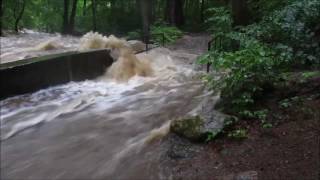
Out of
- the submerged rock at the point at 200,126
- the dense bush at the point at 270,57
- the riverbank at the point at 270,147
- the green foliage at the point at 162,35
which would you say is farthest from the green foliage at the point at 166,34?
the riverbank at the point at 270,147

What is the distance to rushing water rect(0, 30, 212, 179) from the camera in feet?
25.7

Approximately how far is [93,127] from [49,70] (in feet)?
14.9

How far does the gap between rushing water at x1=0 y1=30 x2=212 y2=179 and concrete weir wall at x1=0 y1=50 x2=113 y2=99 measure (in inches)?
10.5

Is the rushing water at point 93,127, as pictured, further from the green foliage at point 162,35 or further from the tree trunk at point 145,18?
the tree trunk at point 145,18

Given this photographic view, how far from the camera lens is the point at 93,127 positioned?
10008 millimetres

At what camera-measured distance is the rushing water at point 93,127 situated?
782cm

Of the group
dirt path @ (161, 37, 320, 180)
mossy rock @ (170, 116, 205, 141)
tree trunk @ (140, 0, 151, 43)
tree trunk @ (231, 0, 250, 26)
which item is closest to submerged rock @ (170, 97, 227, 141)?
mossy rock @ (170, 116, 205, 141)

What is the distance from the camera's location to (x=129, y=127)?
9.88 meters

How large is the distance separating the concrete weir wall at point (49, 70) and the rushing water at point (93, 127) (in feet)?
0.87

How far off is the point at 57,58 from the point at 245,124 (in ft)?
25.3

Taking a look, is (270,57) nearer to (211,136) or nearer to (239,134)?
(239,134)

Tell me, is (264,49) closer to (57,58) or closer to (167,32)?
(57,58)

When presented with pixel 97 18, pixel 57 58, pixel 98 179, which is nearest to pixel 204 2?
pixel 97 18

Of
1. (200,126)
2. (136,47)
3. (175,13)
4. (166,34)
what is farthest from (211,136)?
(175,13)
